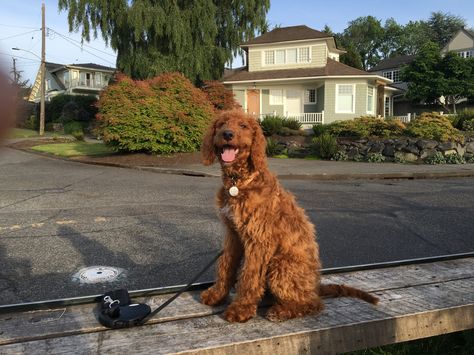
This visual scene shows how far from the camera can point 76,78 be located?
59.5m

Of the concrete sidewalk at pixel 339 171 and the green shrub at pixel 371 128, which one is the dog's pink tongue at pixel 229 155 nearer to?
the concrete sidewalk at pixel 339 171

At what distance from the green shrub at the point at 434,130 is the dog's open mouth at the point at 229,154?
1862cm

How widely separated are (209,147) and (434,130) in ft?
61.9

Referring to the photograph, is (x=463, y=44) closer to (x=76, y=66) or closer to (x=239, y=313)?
(x=76, y=66)

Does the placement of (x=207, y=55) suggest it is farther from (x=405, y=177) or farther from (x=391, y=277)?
(x=391, y=277)

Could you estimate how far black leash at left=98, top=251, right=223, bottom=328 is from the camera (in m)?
2.45

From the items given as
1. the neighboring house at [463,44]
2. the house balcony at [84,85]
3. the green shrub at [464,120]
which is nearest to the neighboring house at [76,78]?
the house balcony at [84,85]

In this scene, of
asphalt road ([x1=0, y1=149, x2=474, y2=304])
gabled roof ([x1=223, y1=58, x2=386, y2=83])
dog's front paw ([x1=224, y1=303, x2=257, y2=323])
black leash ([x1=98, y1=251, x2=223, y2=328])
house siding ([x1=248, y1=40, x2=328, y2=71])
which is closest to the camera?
black leash ([x1=98, y1=251, x2=223, y2=328])

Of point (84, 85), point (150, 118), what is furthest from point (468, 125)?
point (84, 85)

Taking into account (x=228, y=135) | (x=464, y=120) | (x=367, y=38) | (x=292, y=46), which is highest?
(x=367, y=38)

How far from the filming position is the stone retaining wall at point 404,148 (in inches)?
744

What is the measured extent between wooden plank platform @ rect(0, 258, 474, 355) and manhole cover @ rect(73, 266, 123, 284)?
181 centimetres

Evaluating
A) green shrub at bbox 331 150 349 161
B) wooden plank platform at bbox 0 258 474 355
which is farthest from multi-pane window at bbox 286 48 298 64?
wooden plank platform at bbox 0 258 474 355

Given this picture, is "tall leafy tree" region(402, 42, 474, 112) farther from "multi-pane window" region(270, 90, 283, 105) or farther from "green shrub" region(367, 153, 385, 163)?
"green shrub" region(367, 153, 385, 163)
